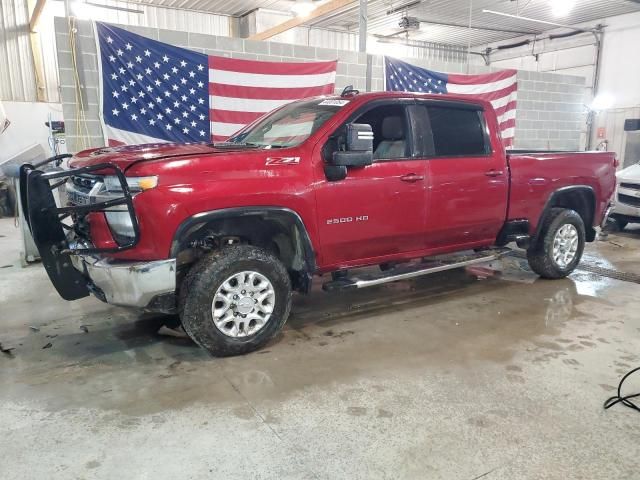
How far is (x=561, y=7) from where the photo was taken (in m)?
13.2

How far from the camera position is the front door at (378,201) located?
148 inches

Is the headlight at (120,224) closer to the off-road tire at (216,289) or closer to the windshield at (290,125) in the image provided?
the off-road tire at (216,289)

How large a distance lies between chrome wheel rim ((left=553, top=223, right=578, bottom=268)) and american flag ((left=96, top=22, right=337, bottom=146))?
4292 millimetres

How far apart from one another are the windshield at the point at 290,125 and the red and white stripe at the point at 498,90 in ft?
19.0

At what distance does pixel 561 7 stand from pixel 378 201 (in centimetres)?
1238

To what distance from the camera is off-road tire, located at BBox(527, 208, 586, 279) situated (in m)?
5.27

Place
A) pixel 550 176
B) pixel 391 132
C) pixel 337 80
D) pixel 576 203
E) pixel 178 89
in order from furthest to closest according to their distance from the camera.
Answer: pixel 337 80 < pixel 178 89 < pixel 576 203 < pixel 550 176 < pixel 391 132

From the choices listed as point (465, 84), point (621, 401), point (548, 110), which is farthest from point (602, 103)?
point (621, 401)

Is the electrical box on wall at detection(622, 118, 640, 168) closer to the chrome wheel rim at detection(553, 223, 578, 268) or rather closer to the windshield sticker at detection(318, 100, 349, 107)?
the chrome wheel rim at detection(553, 223, 578, 268)

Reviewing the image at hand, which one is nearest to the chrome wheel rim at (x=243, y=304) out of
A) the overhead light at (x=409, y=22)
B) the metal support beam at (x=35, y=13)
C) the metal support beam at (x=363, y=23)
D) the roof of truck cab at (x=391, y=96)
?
the roof of truck cab at (x=391, y=96)

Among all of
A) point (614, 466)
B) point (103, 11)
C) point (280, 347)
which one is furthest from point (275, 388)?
point (103, 11)

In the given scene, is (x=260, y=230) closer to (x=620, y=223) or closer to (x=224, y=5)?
(x=620, y=223)

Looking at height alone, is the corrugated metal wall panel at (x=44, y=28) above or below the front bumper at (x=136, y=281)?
above

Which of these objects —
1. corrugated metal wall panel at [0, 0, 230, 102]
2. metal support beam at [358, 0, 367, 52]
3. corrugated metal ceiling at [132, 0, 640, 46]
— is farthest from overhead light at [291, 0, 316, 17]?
corrugated metal wall panel at [0, 0, 230, 102]
